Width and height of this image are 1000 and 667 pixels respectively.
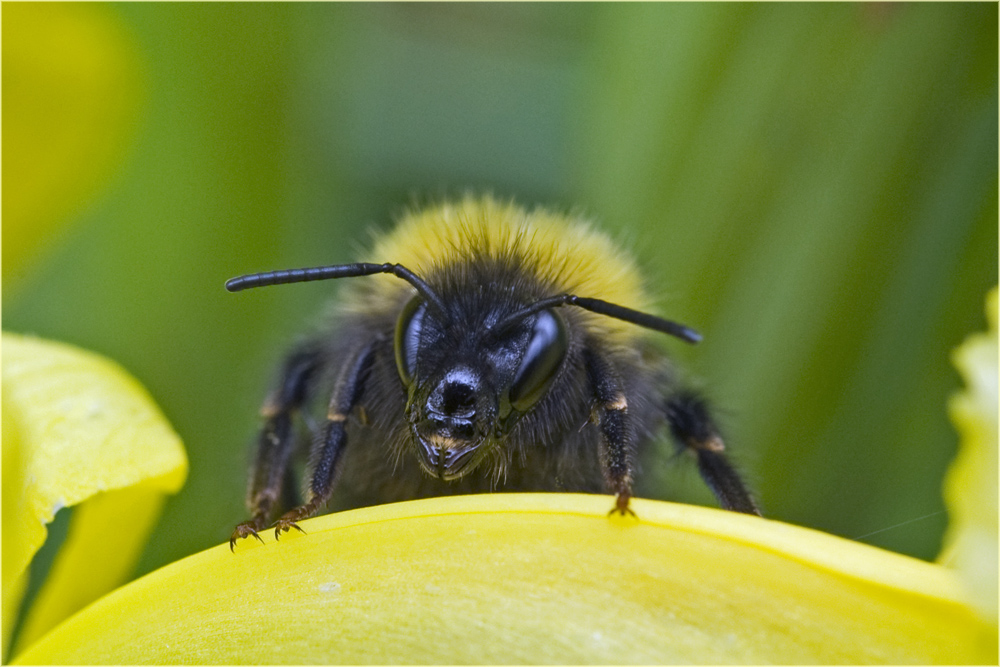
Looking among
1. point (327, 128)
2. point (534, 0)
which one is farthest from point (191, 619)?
point (534, 0)

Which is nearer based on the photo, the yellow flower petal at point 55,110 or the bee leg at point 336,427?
the bee leg at point 336,427

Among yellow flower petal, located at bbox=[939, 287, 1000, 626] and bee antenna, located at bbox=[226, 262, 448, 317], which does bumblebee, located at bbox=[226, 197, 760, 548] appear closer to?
bee antenna, located at bbox=[226, 262, 448, 317]

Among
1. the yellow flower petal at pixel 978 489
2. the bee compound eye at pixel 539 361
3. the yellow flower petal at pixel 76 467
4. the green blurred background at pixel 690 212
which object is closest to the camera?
the yellow flower petal at pixel 978 489

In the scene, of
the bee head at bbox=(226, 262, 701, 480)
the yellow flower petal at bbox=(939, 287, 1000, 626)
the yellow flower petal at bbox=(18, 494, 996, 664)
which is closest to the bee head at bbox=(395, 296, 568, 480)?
the bee head at bbox=(226, 262, 701, 480)

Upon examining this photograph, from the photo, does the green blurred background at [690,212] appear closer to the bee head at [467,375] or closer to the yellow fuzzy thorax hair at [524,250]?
the yellow fuzzy thorax hair at [524,250]

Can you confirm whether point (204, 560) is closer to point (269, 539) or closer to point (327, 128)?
point (269, 539)

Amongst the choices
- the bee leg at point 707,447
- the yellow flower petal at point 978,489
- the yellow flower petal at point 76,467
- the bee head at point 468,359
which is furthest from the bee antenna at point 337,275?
the yellow flower petal at point 978,489
